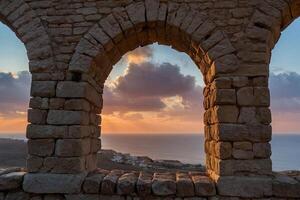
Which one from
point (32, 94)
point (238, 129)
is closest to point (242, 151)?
point (238, 129)

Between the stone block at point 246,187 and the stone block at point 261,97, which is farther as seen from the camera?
the stone block at point 261,97

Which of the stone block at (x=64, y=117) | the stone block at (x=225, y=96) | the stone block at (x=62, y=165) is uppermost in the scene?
the stone block at (x=225, y=96)

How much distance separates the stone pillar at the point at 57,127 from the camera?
4.65 meters

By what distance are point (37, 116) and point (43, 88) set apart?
460 millimetres

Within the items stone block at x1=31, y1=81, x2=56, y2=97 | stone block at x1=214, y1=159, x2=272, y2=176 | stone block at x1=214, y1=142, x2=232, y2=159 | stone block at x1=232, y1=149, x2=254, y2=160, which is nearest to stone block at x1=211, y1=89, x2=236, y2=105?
stone block at x1=214, y1=142, x2=232, y2=159

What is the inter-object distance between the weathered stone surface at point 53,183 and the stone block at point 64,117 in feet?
2.69

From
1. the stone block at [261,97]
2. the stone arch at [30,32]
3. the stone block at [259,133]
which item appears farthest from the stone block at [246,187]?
the stone arch at [30,32]

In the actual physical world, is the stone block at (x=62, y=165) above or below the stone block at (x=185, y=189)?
above

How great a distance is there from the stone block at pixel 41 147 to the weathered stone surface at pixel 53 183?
34cm

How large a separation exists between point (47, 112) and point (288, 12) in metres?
4.26

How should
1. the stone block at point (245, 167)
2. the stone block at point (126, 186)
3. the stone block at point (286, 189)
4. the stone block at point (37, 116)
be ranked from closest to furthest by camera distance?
1. the stone block at point (286, 189)
2. the stone block at point (245, 167)
3. the stone block at point (126, 186)
4. the stone block at point (37, 116)

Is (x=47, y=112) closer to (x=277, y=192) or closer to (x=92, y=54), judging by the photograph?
(x=92, y=54)

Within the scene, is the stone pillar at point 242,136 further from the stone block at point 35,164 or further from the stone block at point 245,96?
the stone block at point 35,164

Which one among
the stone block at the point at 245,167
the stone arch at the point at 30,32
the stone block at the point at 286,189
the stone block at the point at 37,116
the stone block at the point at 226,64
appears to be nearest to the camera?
the stone block at the point at 286,189
